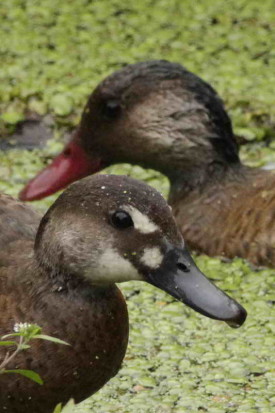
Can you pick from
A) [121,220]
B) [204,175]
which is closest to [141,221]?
[121,220]

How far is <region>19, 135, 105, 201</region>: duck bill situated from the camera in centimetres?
605

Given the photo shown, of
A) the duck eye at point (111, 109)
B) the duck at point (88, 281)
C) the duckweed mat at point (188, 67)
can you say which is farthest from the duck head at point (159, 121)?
the duck at point (88, 281)

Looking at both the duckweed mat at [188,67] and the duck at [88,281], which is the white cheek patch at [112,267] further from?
the duckweed mat at [188,67]

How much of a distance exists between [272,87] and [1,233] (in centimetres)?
331

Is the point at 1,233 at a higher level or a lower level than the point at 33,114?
higher

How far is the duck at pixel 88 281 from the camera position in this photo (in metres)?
3.85

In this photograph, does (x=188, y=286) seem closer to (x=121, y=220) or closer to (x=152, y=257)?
(x=152, y=257)

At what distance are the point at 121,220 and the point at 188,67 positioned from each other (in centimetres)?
357

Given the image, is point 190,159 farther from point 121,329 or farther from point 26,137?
point 121,329

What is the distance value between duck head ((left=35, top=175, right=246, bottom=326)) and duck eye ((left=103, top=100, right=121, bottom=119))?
2.00 metres

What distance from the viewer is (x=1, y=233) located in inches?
161

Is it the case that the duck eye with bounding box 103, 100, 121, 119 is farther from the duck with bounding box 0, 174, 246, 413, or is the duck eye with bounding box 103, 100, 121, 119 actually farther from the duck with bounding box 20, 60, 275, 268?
the duck with bounding box 0, 174, 246, 413

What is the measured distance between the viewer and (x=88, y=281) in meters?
3.93

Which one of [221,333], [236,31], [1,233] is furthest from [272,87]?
[1,233]
